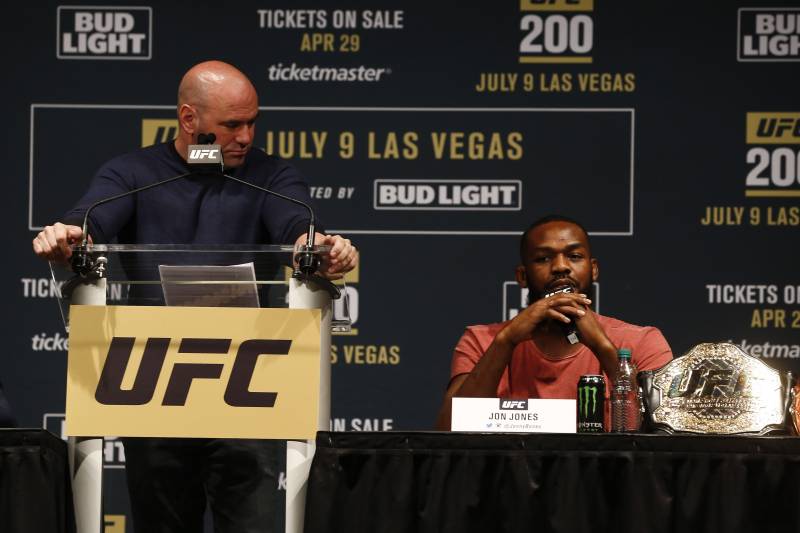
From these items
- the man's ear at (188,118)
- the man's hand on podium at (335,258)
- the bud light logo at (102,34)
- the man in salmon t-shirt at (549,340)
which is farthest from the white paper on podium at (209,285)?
the bud light logo at (102,34)

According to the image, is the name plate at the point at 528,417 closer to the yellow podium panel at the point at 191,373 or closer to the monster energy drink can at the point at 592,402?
the monster energy drink can at the point at 592,402

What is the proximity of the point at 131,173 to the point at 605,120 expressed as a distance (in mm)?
1832

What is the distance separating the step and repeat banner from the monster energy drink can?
173cm

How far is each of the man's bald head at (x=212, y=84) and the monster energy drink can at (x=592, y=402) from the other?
1.06 m

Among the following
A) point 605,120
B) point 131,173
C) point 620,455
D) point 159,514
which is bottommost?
point 159,514

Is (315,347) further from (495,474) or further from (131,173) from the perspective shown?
(131,173)

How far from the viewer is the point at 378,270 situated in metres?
4.23

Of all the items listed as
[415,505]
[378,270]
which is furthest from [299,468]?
[378,270]

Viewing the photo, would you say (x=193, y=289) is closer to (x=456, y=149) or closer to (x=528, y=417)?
(x=528, y=417)

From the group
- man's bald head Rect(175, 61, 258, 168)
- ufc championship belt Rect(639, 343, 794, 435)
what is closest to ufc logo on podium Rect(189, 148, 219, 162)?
man's bald head Rect(175, 61, 258, 168)

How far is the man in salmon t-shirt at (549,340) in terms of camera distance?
122 inches

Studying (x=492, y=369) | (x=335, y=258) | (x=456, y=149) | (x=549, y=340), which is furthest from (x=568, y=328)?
(x=456, y=149)

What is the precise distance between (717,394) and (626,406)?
0.17m

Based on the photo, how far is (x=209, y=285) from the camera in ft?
7.47
